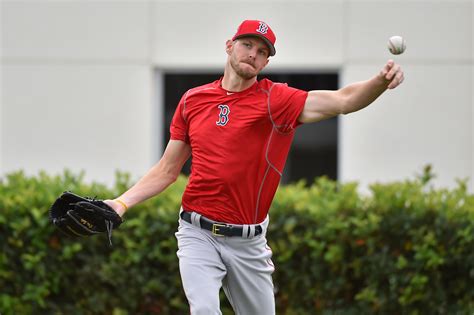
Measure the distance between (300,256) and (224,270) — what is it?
7.10 feet

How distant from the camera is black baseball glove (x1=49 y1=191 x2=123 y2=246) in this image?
581 centimetres

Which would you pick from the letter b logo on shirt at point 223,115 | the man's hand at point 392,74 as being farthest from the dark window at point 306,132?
the man's hand at point 392,74

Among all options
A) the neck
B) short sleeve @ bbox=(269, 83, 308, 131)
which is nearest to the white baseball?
short sleeve @ bbox=(269, 83, 308, 131)

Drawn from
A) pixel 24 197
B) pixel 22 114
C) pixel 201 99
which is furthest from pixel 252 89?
pixel 22 114

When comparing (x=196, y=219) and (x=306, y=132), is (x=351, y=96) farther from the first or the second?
(x=306, y=132)

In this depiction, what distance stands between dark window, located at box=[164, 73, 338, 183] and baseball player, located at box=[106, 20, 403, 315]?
558 centimetres

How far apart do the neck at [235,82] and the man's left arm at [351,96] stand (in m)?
0.40

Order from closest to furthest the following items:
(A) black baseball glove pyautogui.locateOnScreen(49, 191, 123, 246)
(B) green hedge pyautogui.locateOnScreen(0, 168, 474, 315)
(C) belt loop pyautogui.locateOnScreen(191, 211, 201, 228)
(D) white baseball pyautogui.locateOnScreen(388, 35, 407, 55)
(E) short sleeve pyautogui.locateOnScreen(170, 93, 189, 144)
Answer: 1. (D) white baseball pyautogui.locateOnScreen(388, 35, 407, 55)
2. (A) black baseball glove pyautogui.locateOnScreen(49, 191, 123, 246)
3. (C) belt loop pyautogui.locateOnScreen(191, 211, 201, 228)
4. (E) short sleeve pyautogui.locateOnScreen(170, 93, 189, 144)
5. (B) green hedge pyautogui.locateOnScreen(0, 168, 474, 315)

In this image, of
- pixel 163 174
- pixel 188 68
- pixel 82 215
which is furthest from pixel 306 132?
pixel 82 215

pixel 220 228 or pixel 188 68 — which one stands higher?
pixel 188 68

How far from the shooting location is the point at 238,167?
19.2 ft

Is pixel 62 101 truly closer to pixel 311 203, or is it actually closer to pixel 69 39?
pixel 69 39

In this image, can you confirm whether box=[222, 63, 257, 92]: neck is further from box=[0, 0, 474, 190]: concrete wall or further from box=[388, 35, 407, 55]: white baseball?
box=[0, 0, 474, 190]: concrete wall

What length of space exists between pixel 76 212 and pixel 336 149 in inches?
249
